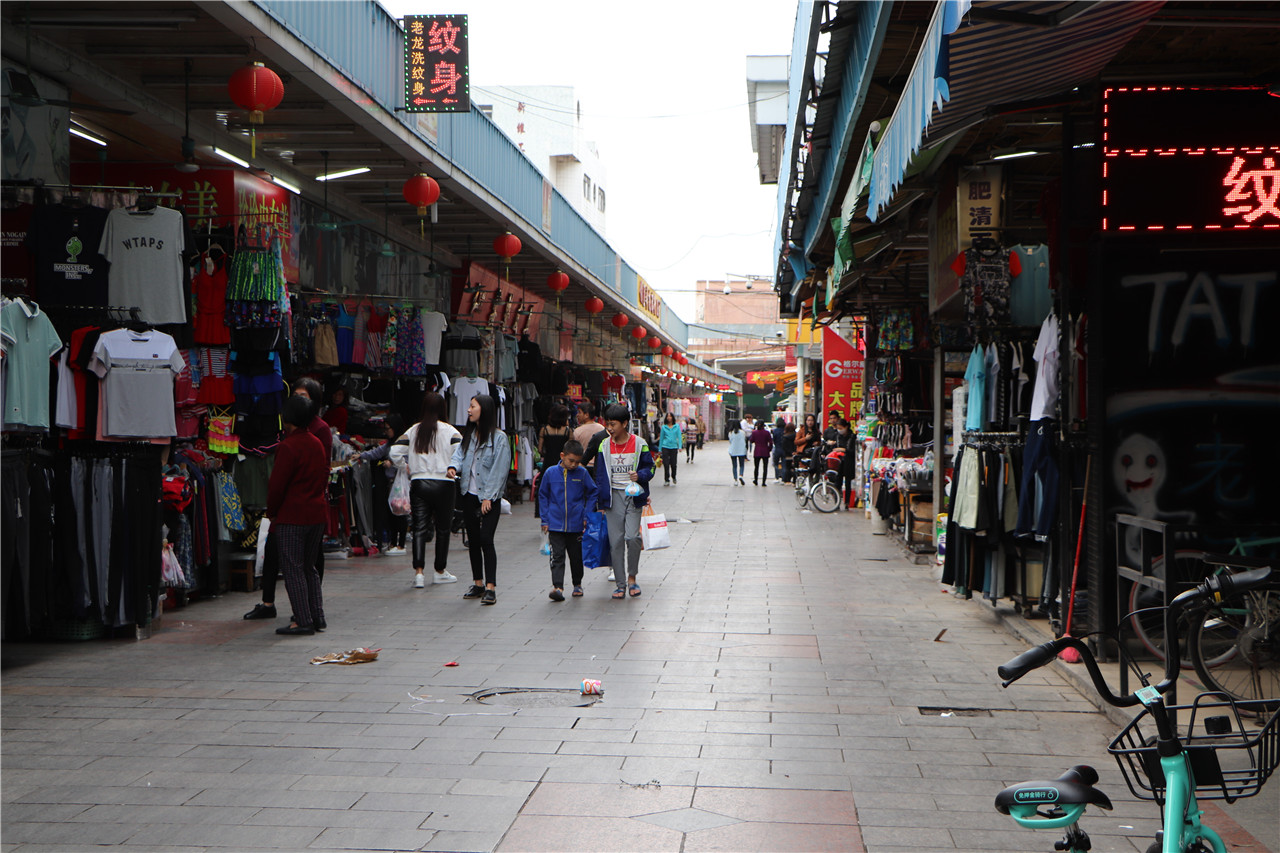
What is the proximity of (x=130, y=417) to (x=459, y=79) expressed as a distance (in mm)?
4637

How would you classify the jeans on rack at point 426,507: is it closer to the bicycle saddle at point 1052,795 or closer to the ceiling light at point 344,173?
the ceiling light at point 344,173

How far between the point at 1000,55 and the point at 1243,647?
10.7 ft

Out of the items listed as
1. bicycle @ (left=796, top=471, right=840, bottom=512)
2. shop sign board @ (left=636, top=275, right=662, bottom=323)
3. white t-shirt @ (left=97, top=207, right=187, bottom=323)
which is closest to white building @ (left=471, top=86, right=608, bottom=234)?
shop sign board @ (left=636, top=275, right=662, bottom=323)

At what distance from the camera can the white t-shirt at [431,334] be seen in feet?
47.1

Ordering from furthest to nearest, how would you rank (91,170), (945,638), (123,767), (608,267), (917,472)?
(608,267) < (917,472) < (91,170) < (945,638) < (123,767)

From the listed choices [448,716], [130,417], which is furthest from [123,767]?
[130,417]

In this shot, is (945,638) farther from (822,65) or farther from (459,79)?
(459,79)

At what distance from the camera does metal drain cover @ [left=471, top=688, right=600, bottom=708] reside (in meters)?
6.37

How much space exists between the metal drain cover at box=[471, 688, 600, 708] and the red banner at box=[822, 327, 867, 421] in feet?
59.8

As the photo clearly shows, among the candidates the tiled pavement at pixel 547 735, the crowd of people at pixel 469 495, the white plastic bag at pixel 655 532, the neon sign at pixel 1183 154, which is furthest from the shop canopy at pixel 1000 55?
the white plastic bag at pixel 655 532

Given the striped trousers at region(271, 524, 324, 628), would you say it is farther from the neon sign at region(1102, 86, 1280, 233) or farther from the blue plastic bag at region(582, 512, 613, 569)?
the neon sign at region(1102, 86, 1280, 233)

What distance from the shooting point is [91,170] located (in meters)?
9.67

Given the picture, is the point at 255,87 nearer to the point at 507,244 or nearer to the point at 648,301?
the point at 507,244

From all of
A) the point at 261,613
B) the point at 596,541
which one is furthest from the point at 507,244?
the point at 261,613
